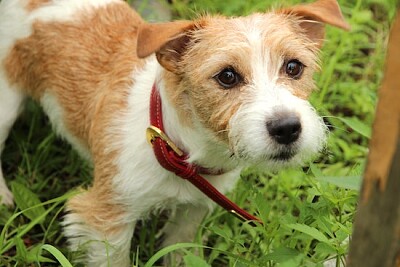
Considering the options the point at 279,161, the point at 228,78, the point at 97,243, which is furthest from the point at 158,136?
the point at 97,243

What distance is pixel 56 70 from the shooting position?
3.96 metres

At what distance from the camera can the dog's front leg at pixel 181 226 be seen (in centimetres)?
384

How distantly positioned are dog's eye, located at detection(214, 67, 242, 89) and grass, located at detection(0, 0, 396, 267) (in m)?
0.48

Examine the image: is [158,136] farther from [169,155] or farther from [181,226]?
[181,226]

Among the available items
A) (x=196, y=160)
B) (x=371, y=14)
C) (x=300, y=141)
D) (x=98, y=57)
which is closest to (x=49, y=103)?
(x=98, y=57)

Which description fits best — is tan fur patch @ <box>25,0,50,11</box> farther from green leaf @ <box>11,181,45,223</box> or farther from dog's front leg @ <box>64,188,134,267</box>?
dog's front leg @ <box>64,188,134,267</box>

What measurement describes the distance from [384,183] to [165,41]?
1379mm

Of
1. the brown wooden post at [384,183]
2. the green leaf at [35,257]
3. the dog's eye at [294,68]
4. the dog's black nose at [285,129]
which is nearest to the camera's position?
the brown wooden post at [384,183]

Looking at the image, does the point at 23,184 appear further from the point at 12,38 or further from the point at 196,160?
the point at 196,160

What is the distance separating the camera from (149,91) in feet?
11.3

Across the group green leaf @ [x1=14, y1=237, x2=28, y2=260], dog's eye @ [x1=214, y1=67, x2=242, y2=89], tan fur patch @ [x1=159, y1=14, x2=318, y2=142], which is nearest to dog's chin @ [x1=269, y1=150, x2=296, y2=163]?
tan fur patch @ [x1=159, y1=14, x2=318, y2=142]

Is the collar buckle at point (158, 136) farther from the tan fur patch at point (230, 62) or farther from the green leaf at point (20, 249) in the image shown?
the green leaf at point (20, 249)

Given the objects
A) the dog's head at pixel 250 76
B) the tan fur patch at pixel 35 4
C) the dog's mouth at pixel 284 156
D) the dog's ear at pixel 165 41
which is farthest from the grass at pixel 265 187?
the tan fur patch at pixel 35 4

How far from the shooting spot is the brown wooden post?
1723mm
